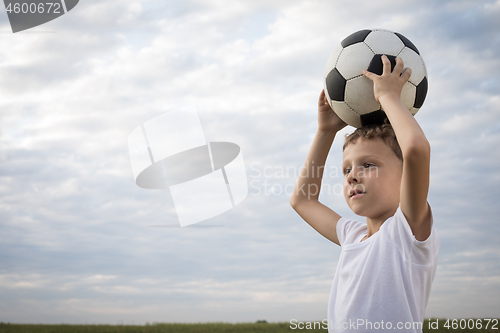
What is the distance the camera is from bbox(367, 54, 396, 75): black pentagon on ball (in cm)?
310

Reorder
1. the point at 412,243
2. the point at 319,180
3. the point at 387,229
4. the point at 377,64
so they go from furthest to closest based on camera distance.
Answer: the point at 319,180, the point at 377,64, the point at 387,229, the point at 412,243

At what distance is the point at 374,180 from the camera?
9.58 ft

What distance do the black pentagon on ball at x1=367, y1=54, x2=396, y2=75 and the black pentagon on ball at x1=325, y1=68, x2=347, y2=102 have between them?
0.27m

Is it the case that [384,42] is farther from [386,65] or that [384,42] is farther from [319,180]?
[319,180]

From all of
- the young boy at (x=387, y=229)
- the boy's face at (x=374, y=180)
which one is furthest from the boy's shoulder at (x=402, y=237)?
the boy's face at (x=374, y=180)

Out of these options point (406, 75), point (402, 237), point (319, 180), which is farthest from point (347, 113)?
point (402, 237)

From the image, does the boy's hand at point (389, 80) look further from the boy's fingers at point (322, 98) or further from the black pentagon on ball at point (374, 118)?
the boy's fingers at point (322, 98)

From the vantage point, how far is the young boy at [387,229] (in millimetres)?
2602

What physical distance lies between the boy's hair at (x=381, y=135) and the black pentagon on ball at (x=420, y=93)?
47 centimetres

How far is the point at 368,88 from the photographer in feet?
10.4

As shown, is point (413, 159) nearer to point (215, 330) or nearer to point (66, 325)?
point (215, 330)

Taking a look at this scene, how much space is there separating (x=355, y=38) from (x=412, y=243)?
1.87 m

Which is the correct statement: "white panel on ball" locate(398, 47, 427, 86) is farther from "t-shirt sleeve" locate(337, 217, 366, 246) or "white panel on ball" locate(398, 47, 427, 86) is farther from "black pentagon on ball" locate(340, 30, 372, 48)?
"t-shirt sleeve" locate(337, 217, 366, 246)

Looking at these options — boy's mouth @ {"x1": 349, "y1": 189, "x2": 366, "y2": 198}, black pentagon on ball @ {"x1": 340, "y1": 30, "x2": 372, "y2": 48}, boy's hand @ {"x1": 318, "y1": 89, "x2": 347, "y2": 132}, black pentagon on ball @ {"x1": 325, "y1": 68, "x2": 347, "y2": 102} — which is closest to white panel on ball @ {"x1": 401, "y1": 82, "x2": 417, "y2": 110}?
black pentagon on ball @ {"x1": 325, "y1": 68, "x2": 347, "y2": 102}
